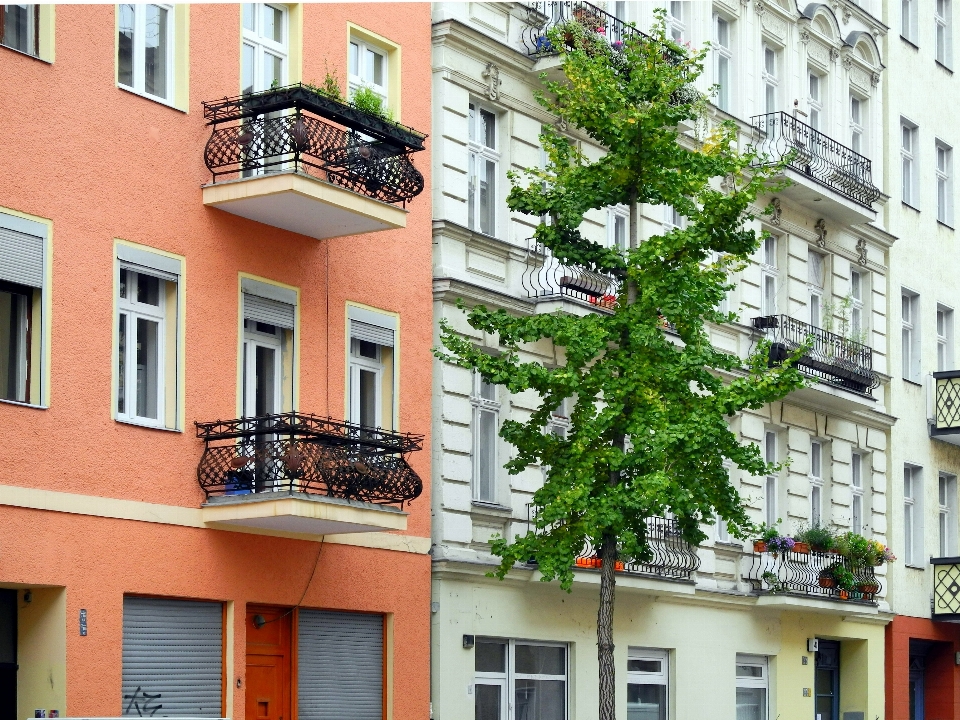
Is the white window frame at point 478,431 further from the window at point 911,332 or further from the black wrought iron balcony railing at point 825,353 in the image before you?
the window at point 911,332

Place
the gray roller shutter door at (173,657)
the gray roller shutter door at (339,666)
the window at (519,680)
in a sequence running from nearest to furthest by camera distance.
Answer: the gray roller shutter door at (173,657) < the gray roller shutter door at (339,666) < the window at (519,680)

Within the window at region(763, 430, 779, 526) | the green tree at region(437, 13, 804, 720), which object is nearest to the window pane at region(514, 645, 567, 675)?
the green tree at region(437, 13, 804, 720)

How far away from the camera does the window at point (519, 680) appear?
22.5 m

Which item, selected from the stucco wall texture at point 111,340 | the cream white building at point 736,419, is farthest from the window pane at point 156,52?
the cream white building at point 736,419

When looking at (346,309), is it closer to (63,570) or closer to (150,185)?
(150,185)

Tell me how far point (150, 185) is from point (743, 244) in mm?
6750

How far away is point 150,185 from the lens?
18125mm

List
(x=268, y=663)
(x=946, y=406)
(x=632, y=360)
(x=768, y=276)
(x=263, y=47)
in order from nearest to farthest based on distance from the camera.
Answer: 1. (x=268, y=663)
2. (x=632, y=360)
3. (x=263, y=47)
4. (x=768, y=276)
5. (x=946, y=406)

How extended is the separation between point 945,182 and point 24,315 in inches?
993

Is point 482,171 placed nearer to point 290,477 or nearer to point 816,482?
point 290,477

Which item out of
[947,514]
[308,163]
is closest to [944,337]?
[947,514]

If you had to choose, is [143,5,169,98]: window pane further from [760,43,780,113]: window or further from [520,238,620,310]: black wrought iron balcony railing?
[760,43,780,113]: window

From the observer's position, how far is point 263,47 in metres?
20.2

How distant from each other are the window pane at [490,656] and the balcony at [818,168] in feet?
34.7
